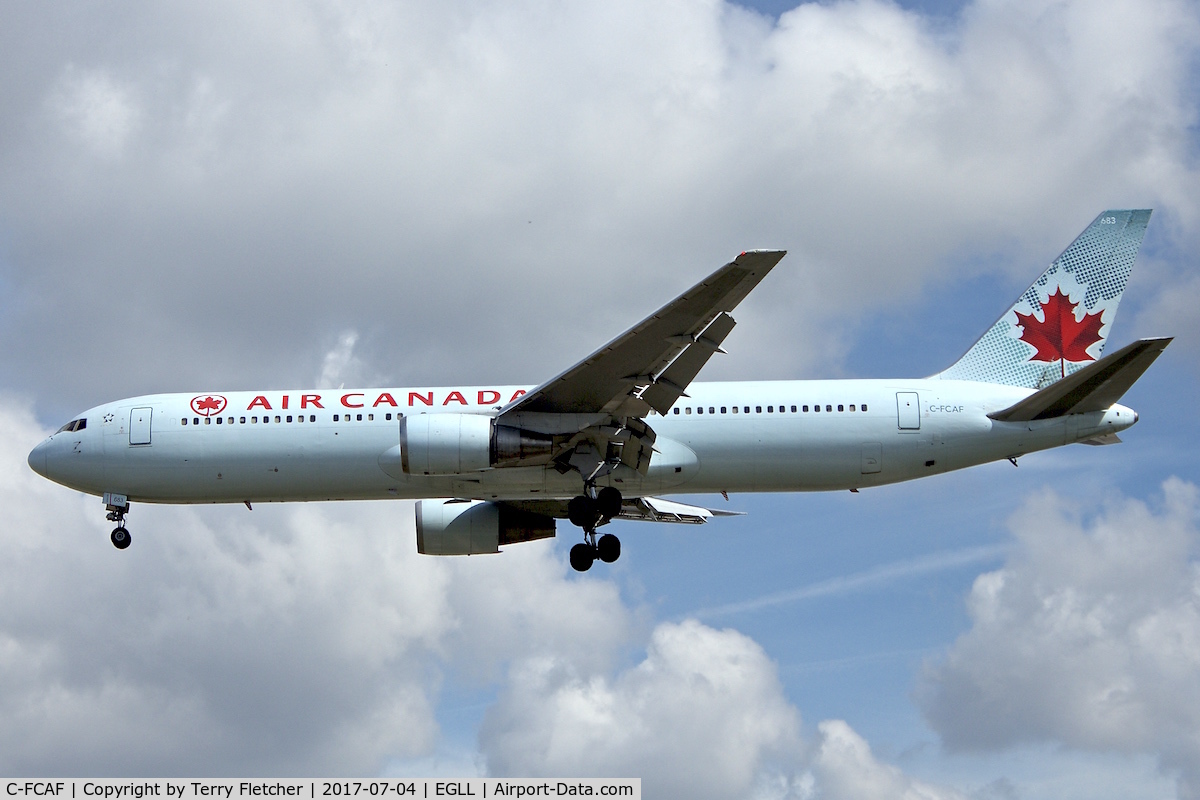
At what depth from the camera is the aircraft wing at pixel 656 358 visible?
22.4 m

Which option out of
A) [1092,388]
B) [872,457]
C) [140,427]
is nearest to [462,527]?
[140,427]

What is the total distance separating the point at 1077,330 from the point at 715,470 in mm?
9177

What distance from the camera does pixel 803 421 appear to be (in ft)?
91.6

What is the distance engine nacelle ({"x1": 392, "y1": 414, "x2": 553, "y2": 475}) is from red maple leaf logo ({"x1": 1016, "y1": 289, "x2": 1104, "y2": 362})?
1172cm

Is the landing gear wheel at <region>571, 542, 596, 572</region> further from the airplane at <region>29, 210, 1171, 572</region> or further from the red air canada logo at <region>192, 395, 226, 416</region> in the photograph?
the red air canada logo at <region>192, 395, 226, 416</region>

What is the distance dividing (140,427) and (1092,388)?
19378mm

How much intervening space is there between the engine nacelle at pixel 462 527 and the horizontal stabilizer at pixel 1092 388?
10.8 metres

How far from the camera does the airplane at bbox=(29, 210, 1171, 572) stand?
1025 inches

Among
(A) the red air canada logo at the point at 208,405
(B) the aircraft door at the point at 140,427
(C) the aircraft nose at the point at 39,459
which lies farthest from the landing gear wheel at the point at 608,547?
(C) the aircraft nose at the point at 39,459

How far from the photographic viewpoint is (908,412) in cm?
2805

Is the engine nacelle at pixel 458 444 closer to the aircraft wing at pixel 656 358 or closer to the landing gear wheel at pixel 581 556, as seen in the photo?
the aircraft wing at pixel 656 358

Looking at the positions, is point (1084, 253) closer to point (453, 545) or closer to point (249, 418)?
point (453, 545)

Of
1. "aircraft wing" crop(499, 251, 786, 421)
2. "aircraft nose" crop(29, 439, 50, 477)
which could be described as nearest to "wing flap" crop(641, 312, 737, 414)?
"aircraft wing" crop(499, 251, 786, 421)

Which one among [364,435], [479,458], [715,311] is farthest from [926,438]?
[364,435]
